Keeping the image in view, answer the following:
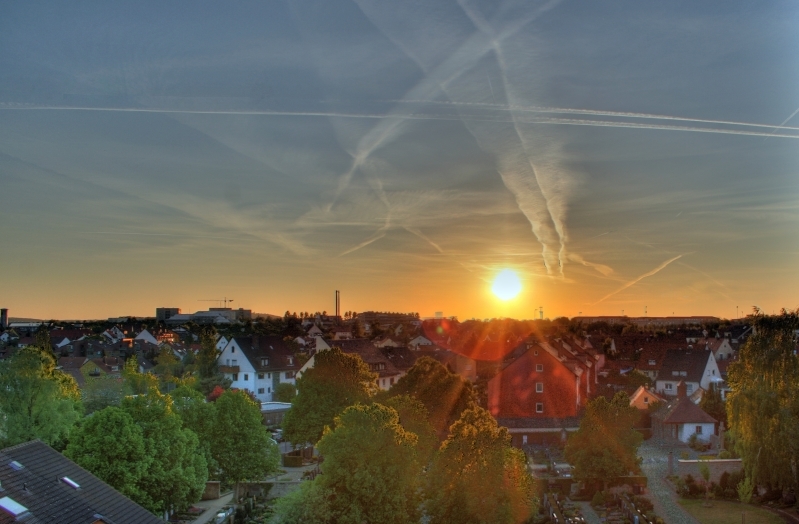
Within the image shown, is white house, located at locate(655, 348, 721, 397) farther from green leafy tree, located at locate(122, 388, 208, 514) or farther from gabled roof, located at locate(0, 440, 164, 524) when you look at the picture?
gabled roof, located at locate(0, 440, 164, 524)

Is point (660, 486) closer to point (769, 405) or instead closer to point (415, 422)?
point (769, 405)

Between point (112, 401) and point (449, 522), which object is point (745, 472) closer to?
point (449, 522)

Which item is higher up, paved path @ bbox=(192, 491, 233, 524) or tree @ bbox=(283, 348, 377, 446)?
tree @ bbox=(283, 348, 377, 446)

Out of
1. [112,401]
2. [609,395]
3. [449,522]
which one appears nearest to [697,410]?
[609,395]

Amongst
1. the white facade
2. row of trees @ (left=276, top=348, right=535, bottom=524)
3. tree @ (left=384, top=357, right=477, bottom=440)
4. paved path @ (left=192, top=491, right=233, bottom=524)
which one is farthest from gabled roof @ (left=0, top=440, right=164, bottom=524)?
the white facade

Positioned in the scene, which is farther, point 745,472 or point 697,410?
point 697,410
